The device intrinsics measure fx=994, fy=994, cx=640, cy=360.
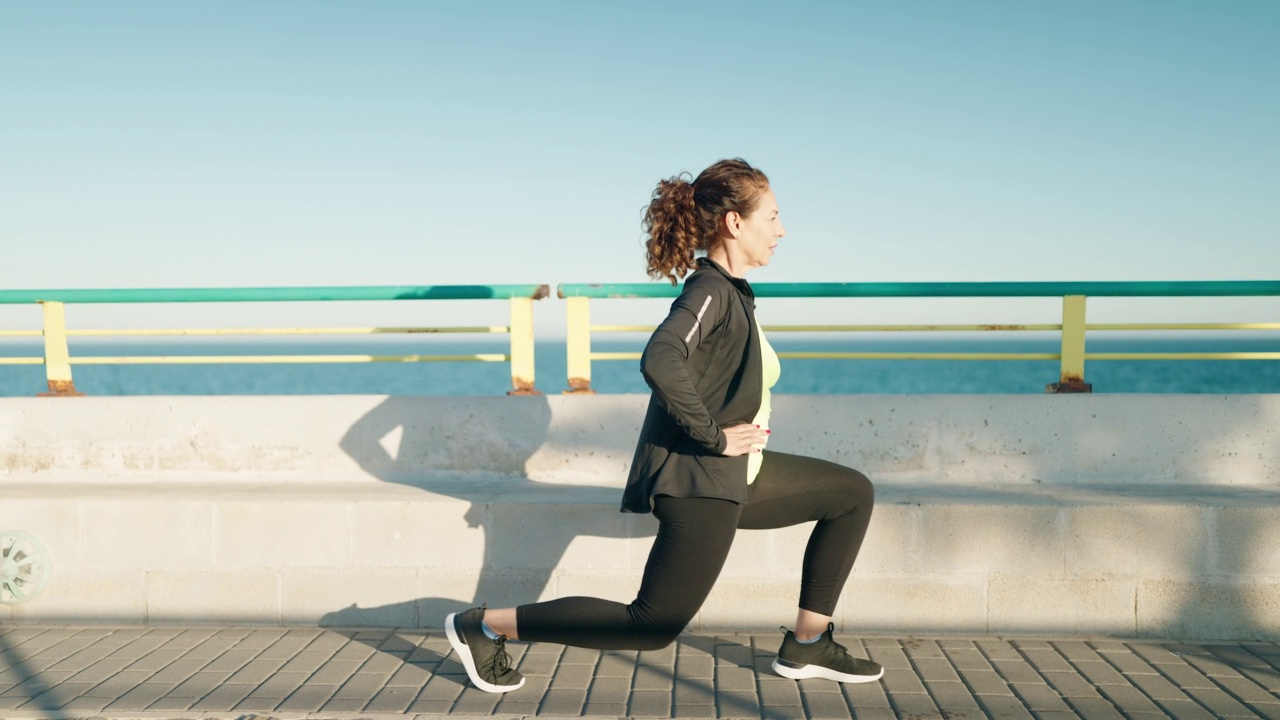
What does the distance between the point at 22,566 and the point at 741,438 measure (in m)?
3.66

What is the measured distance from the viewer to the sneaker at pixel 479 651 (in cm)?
364

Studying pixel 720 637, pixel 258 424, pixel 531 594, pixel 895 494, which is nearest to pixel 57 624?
pixel 258 424

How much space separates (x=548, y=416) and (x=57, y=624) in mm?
2561

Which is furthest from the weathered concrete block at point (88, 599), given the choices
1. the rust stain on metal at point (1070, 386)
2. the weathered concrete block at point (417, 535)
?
the rust stain on metal at point (1070, 386)

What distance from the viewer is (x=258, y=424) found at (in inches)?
217

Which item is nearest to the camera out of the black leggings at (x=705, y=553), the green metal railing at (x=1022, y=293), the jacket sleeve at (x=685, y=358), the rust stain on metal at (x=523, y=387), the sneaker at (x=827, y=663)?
the jacket sleeve at (x=685, y=358)

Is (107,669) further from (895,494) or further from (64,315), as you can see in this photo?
(895,494)

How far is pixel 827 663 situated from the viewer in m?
3.79

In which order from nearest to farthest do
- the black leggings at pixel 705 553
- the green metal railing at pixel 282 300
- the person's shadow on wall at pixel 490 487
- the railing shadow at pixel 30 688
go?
the black leggings at pixel 705 553, the railing shadow at pixel 30 688, the person's shadow on wall at pixel 490 487, the green metal railing at pixel 282 300

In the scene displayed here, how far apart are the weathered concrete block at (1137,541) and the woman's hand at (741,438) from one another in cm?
190

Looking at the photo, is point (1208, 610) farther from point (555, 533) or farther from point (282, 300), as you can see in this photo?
point (282, 300)

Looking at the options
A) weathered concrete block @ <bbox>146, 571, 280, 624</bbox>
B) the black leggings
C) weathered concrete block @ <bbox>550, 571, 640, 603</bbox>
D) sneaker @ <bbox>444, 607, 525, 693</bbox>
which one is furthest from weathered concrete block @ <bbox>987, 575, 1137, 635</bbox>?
weathered concrete block @ <bbox>146, 571, 280, 624</bbox>

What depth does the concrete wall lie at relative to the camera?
4355 mm

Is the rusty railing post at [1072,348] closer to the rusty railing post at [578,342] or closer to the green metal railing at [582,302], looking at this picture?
the green metal railing at [582,302]
